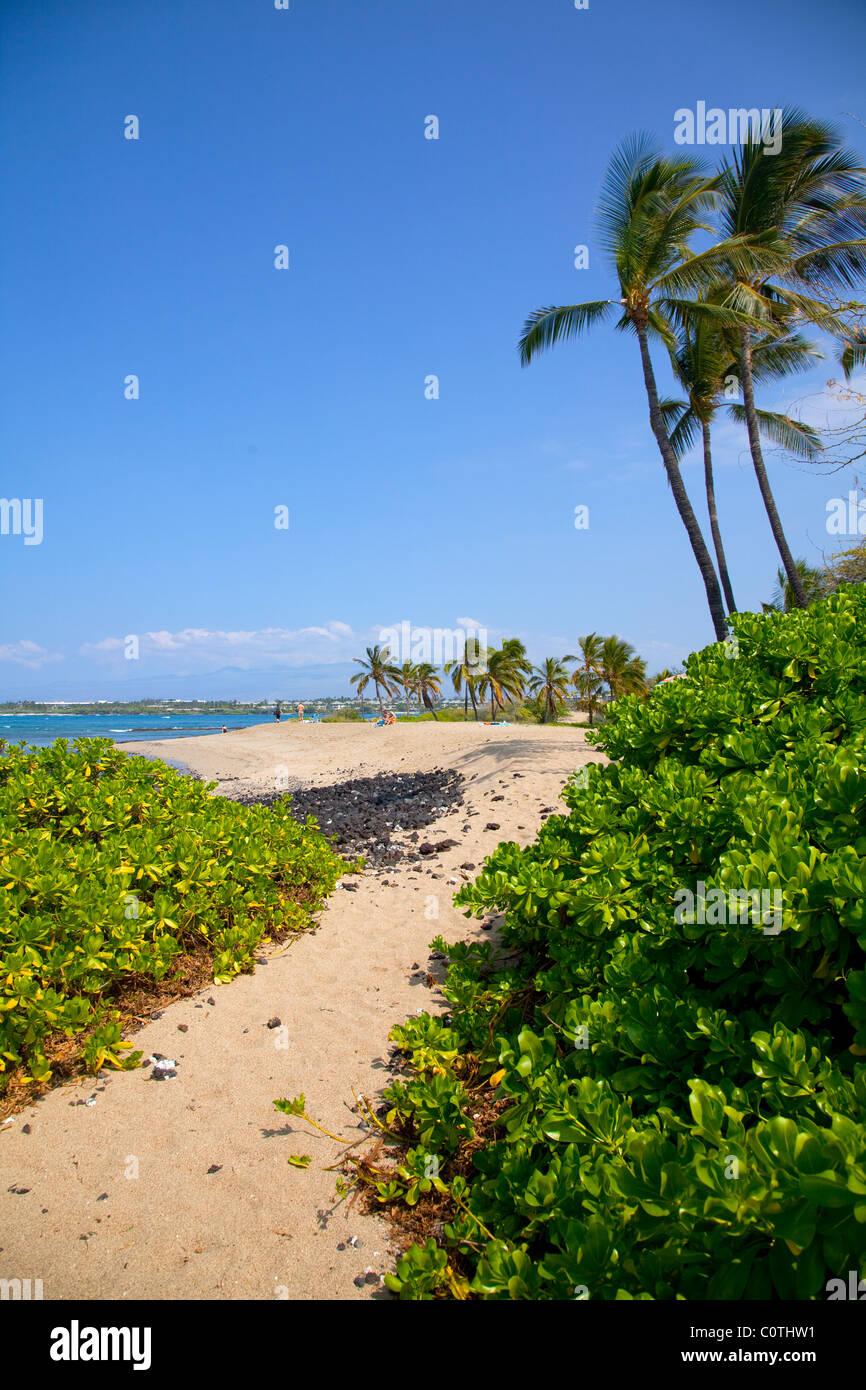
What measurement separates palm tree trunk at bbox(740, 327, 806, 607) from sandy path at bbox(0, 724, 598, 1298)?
12921mm

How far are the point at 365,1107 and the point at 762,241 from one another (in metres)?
17.1

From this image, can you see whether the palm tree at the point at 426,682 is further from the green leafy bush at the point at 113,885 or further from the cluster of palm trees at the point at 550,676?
the green leafy bush at the point at 113,885

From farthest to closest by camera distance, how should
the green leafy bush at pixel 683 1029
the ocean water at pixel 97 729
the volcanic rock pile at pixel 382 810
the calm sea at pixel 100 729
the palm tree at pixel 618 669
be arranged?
the palm tree at pixel 618 669, the calm sea at pixel 100 729, the ocean water at pixel 97 729, the volcanic rock pile at pixel 382 810, the green leafy bush at pixel 683 1029

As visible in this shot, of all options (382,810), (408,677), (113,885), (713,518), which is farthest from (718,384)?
(408,677)

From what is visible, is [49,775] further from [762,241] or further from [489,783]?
[762,241]

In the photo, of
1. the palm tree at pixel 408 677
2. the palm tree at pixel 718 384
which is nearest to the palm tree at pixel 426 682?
the palm tree at pixel 408 677

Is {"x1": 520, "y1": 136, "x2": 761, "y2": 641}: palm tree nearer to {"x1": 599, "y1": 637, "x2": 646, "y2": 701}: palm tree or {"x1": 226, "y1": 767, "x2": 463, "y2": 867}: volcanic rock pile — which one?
{"x1": 226, "y1": 767, "x2": 463, "y2": 867}: volcanic rock pile

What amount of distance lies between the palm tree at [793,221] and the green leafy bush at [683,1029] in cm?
1302

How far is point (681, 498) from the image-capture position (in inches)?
534

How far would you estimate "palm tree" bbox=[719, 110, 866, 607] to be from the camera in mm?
13508

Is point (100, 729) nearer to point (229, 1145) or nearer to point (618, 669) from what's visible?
point (618, 669)

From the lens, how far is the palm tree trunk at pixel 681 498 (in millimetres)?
13555

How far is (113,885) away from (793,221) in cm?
1948
